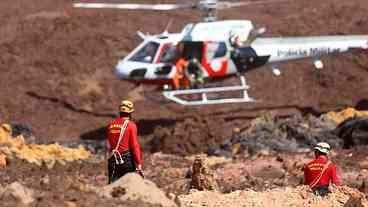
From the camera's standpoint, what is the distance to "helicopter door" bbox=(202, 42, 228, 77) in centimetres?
2367

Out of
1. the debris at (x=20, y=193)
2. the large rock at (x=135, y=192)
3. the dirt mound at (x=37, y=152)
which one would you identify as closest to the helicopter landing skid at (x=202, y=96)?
the dirt mound at (x=37, y=152)

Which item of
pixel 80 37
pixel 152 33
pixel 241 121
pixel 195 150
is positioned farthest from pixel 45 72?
pixel 195 150

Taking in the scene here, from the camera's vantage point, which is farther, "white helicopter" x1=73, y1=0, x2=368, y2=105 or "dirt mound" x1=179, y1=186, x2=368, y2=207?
"white helicopter" x1=73, y1=0, x2=368, y2=105

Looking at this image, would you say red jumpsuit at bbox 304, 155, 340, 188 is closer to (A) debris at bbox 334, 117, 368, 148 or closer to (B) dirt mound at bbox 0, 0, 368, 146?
(A) debris at bbox 334, 117, 368, 148

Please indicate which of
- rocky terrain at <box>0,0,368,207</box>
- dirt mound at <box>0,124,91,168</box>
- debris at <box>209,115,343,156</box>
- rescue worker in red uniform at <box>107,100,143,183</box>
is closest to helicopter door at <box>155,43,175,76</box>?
rocky terrain at <box>0,0,368,207</box>

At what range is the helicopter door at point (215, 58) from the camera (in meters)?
23.7

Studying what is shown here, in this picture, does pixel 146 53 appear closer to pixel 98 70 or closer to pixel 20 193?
pixel 98 70

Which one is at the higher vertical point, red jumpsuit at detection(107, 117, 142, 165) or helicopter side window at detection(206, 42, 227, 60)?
helicopter side window at detection(206, 42, 227, 60)

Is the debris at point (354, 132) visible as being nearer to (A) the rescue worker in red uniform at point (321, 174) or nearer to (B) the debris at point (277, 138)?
(B) the debris at point (277, 138)

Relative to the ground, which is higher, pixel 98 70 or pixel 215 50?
pixel 215 50

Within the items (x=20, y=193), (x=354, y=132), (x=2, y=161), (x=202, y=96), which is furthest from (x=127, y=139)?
(x=202, y=96)

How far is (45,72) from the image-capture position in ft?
86.7

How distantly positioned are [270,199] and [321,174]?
0.68m

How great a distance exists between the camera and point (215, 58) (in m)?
23.8
